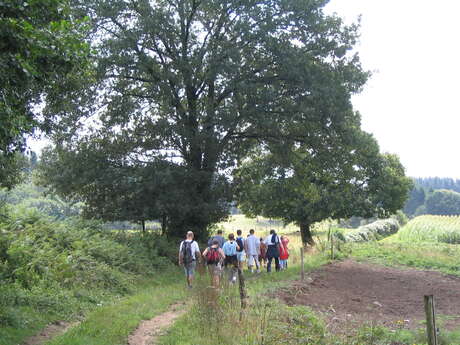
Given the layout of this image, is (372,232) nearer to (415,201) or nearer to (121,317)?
(121,317)

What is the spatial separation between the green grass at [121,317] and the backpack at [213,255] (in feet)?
4.08

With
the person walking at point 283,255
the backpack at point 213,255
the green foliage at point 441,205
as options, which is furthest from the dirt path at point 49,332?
the green foliage at point 441,205

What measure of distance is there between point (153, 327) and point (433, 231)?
42.0 meters

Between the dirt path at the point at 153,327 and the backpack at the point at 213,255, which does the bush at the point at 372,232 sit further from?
the dirt path at the point at 153,327

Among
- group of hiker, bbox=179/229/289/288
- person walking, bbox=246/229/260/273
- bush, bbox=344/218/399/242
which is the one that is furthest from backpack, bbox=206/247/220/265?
bush, bbox=344/218/399/242

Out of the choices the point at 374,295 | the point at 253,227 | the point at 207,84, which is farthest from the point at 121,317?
the point at 253,227

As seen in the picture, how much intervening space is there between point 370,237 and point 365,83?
91.9ft

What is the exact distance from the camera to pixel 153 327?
33.2ft

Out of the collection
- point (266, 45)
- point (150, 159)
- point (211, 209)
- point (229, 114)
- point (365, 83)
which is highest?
point (266, 45)

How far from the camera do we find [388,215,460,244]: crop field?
43.9m

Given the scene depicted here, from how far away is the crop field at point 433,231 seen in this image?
43938 mm

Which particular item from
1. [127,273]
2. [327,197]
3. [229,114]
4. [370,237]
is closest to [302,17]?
[229,114]

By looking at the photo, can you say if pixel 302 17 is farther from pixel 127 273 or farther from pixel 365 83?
pixel 127 273

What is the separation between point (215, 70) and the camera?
69.3ft
